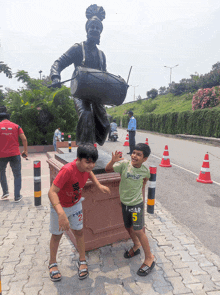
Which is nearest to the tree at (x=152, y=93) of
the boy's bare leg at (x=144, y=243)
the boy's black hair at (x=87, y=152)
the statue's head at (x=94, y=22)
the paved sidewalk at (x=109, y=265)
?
the statue's head at (x=94, y=22)

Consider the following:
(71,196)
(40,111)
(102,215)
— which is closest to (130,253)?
(102,215)

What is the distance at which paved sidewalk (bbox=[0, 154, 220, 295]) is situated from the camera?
7.39 feet

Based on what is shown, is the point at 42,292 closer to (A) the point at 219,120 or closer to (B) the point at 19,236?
(B) the point at 19,236

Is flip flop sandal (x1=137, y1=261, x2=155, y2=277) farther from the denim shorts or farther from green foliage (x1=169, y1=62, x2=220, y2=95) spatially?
green foliage (x1=169, y1=62, x2=220, y2=95)

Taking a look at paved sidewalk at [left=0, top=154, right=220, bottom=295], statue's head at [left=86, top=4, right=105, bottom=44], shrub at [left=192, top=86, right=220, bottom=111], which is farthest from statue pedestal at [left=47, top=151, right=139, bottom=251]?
shrub at [left=192, top=86, right=220, bottom=111]

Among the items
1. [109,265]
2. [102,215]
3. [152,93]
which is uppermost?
[152,93]

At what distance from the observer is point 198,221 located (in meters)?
4.02

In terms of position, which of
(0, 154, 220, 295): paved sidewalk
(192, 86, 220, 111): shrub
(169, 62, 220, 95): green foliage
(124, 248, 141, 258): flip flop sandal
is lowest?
(0, 154, 220, 295): paved sidewalk

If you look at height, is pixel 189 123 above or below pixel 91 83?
below

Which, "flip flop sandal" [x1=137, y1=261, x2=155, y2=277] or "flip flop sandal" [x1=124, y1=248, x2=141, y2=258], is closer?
"flip flop sandal" [x1=137, y1=261, x2=155, y2=277]

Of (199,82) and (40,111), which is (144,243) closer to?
(40,111)

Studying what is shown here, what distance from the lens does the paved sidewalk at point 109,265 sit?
88.7 inches

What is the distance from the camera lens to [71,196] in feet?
7.62

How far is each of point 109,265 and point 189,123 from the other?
19.4m
